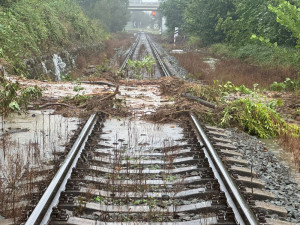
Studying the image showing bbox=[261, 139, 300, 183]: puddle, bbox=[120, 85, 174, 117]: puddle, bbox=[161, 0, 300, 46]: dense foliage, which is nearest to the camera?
bbox=[261, 139, 300, 183]: puddle

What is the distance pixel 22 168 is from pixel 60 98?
466 centimetres

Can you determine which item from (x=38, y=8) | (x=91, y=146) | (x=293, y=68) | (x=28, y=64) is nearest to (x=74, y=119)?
(x=91, y=146)

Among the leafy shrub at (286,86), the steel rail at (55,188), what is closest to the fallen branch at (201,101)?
the steel rail at (55,188)

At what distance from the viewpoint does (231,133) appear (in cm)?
668

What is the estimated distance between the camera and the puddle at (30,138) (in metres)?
4.72

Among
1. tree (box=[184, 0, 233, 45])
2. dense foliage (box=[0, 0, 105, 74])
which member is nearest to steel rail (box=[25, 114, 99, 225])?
dense foliage (box=[0, 0, 105, 74])

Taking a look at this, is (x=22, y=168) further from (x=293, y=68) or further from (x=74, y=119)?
(x=293, y=68)

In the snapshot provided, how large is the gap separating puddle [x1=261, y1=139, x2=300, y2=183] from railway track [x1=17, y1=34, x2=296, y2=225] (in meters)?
0.72

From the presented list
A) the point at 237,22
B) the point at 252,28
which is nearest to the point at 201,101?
the point at 252,28

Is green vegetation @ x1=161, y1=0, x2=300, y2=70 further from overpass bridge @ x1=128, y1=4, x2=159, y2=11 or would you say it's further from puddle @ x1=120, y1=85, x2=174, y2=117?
overpass bridge @ x1=128, y1=4, x2=159, y2=11

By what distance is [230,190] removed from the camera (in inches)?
143

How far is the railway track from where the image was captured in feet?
10.6

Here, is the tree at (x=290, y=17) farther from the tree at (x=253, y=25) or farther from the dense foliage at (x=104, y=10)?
the dense foliage at (x=104, y=10)

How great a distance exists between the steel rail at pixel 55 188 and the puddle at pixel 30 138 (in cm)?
34
